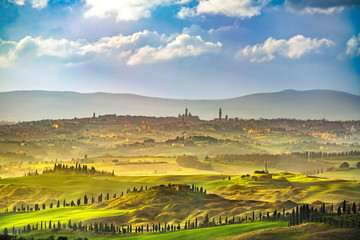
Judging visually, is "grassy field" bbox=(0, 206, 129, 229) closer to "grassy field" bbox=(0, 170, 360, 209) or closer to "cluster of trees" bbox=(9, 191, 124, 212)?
"cluster of trees" bbox=(9, 191, 124, 212)

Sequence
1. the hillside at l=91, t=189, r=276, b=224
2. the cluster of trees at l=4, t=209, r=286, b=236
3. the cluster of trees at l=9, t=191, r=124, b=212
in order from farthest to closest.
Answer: the cluster of trees at l=9, t=191, r=124, b=212 < the hillside at l=91, t=189, r=276, b=224 < the cluster of trees at l=4, t=209, r=286, b=236

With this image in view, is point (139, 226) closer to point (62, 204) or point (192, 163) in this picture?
point (62, 204)

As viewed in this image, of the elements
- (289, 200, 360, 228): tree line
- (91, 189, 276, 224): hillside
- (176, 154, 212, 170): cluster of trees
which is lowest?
(91, 189, 276, 224): hillside

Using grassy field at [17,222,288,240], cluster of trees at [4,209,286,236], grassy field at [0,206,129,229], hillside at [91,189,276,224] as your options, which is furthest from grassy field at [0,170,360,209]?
grassy field at [17,222,288,240]

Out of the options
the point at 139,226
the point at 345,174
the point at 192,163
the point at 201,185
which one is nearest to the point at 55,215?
the point at 139,226

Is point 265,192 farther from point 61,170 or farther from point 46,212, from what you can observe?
point 61,170

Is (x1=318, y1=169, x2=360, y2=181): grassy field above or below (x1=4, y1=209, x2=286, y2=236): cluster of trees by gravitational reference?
above

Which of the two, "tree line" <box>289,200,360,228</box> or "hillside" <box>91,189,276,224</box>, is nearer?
"tree line" <box>289,200,360,228</box>

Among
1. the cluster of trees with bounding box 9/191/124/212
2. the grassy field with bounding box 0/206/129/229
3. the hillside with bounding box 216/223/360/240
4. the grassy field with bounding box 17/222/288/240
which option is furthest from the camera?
the cluster of trees with bounding box 9/191/124/212

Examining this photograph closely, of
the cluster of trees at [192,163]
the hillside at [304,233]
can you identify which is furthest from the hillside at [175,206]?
the cluster of trees at [192,163]
